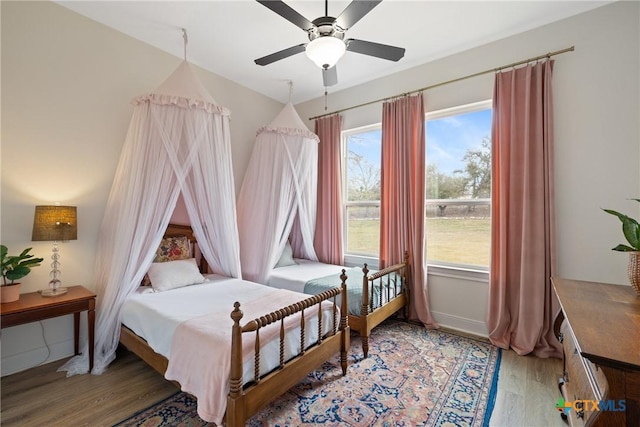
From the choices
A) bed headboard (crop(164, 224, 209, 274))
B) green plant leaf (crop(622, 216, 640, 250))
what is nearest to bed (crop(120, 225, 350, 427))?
bed headboard (crop(164, 224, 209, 274))

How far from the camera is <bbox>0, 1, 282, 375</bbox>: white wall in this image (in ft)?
7.77

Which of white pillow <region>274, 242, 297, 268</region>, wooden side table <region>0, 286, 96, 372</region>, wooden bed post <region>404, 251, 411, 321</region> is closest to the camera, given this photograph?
wooden side table <region>0, 286, 96, 372</region>

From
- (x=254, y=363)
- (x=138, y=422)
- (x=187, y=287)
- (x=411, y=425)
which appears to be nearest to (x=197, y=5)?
(x=187, y=287)

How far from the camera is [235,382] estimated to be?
5.02 ft

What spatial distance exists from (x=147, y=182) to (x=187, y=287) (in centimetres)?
111

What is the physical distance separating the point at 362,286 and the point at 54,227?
2.78 metres

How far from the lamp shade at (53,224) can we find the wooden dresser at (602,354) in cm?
335

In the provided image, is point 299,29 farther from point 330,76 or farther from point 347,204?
point 347,204

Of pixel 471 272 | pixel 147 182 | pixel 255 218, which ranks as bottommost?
pixel 471 272

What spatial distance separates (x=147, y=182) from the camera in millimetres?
2605

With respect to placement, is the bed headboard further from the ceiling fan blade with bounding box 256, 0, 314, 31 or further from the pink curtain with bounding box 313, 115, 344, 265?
the ceiling fan blade with bounding box 256, 0, 314, 31

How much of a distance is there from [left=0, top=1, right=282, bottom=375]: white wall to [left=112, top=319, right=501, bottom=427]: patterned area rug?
1.58 metres

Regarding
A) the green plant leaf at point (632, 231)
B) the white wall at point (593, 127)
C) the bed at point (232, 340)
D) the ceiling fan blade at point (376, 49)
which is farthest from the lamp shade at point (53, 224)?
the white wall at point (593, 127)

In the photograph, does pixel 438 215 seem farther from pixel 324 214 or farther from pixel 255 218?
pixel 255 218
